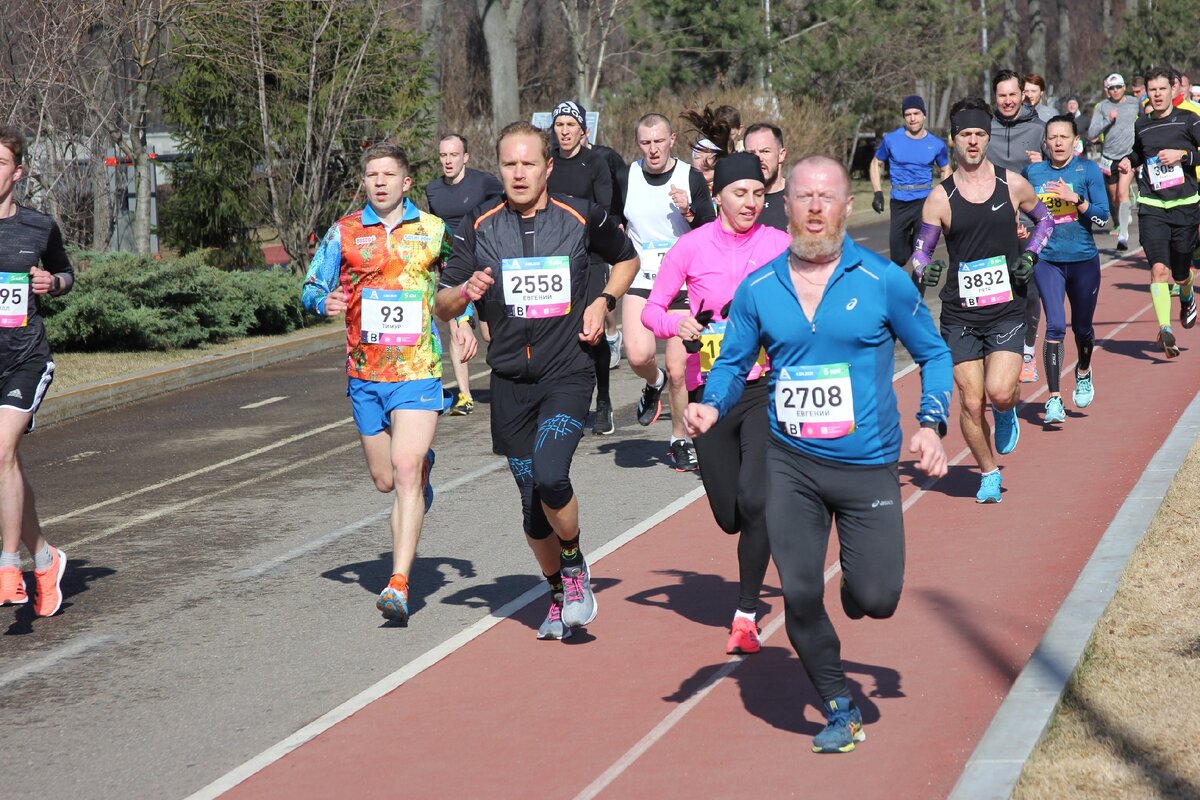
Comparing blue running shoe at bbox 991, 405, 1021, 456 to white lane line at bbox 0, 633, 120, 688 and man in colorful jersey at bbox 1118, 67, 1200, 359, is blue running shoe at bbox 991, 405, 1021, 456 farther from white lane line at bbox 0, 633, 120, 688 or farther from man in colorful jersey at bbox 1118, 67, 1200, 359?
white lane line at bbox 0, 633, 120, 688

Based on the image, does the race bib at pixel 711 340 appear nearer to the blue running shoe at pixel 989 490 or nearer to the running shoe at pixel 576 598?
the running shoe at pixel 576 598

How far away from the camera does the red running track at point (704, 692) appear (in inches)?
218

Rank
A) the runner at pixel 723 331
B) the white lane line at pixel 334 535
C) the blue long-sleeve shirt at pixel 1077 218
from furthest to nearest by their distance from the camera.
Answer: the blue long-sleeve shirt at pixel 1077 218 < the white lane line at pixel 334 535 < the runner at pixel 723 331

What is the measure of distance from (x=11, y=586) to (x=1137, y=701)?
5.28 metres

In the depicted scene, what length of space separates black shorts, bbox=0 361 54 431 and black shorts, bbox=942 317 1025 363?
4.88 meters

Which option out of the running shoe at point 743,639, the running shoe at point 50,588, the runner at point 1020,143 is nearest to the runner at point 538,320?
the running shoe at point 743,639

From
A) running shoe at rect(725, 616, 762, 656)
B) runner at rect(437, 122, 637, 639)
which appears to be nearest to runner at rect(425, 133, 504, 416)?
runner at rect(437, 122, 637, 639)

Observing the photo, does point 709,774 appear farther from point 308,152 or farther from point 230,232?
point 230,232

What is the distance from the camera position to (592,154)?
470 inches

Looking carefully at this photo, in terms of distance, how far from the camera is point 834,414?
545 cm

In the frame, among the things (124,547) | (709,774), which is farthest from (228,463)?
(709,774)

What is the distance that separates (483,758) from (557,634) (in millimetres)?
1438

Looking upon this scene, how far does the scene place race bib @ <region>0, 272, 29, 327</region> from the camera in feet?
26.7

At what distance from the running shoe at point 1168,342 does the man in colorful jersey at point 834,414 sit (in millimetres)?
9263
